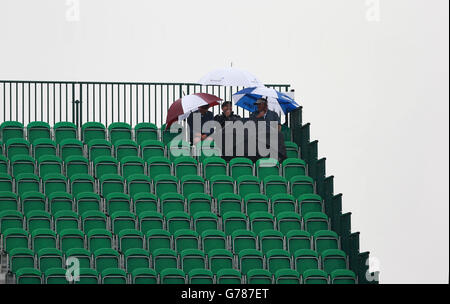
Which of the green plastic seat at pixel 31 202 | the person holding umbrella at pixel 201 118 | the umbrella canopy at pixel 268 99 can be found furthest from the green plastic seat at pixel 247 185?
the green plastic seat at pixel 31 202

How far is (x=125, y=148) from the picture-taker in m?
29.1

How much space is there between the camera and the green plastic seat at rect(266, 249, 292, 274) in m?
26.8

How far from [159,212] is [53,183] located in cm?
171

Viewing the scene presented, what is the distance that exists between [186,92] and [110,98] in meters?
2.00

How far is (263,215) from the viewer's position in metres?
27.7

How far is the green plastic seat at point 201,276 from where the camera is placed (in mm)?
25984

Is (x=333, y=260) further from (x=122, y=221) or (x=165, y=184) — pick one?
(x=122, y=221)

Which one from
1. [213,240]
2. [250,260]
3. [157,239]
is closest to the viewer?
[250,260]

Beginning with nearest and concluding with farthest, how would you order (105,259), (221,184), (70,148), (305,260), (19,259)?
(19,259)
(105,259)
(305,260)
(221,184)
(70,148)

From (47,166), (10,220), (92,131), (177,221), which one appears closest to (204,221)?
(177,221)

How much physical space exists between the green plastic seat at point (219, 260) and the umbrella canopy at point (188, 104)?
322 cm

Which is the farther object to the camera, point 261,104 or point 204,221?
point 261,104

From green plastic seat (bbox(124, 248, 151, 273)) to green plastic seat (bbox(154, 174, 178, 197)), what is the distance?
1936mm
